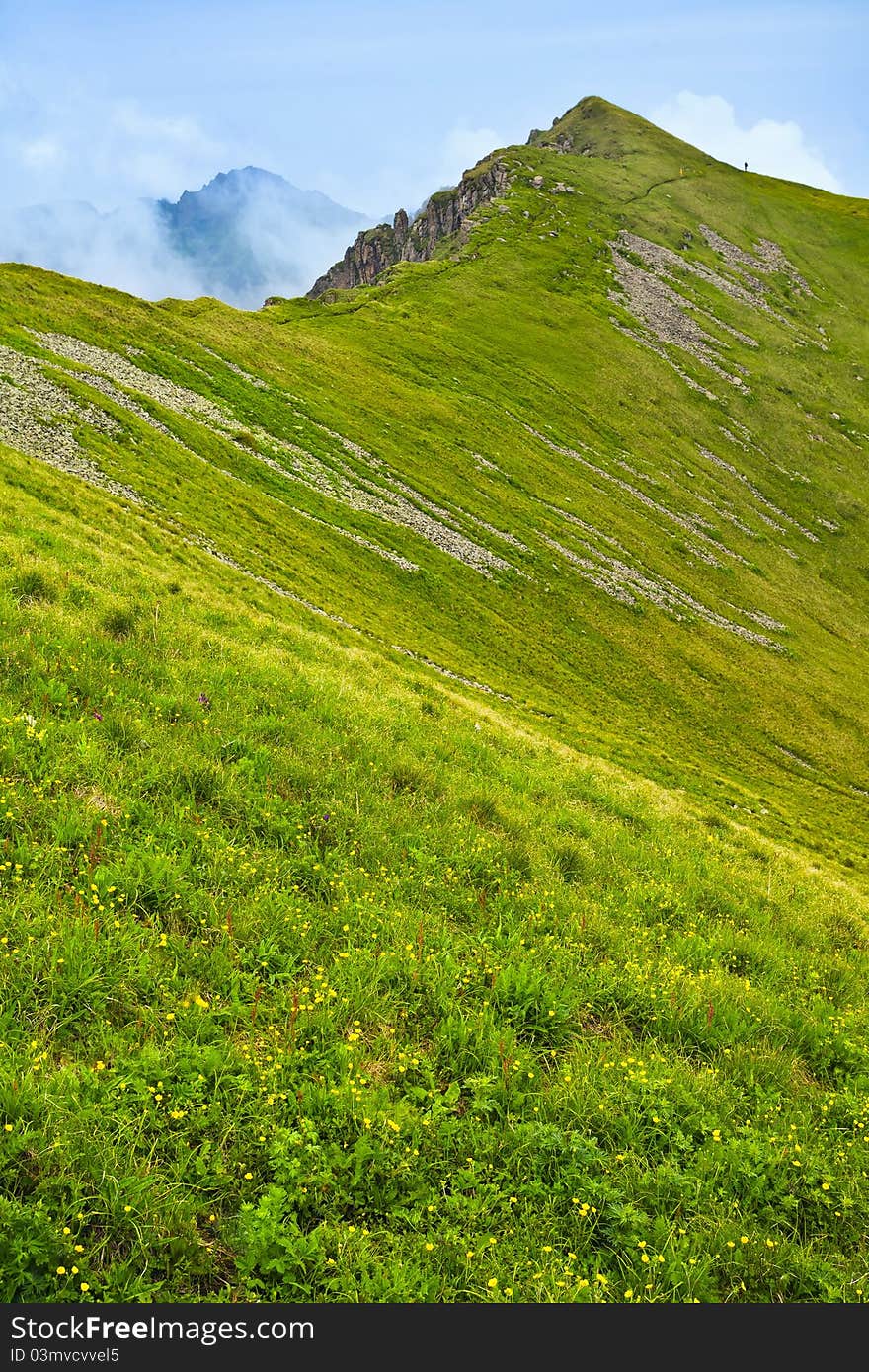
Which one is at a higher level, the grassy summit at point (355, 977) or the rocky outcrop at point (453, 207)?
the rocky outcrop at point (453, 207)

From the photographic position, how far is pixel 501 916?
352 inches

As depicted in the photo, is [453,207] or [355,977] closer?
[355,977]

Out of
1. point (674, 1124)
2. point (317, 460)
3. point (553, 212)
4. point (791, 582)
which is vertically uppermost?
point (553, 212)

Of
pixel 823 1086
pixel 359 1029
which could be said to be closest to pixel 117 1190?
pixel 359 1029

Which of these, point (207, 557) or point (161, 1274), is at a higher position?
point (207, 557)

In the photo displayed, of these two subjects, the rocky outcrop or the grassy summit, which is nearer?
the grassy summit

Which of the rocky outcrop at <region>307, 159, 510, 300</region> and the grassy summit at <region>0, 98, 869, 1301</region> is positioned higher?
the rocky outcrop at <region>307, 159, 510, 300</region>

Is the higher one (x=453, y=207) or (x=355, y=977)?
(x=453, y=207)

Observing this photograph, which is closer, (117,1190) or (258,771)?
(117,1190)

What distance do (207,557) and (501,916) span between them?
949 inches

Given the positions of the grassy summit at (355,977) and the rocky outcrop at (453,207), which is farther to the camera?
the rocky outcrop at (453,207)

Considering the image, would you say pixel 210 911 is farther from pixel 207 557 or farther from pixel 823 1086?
pixel 207 557
